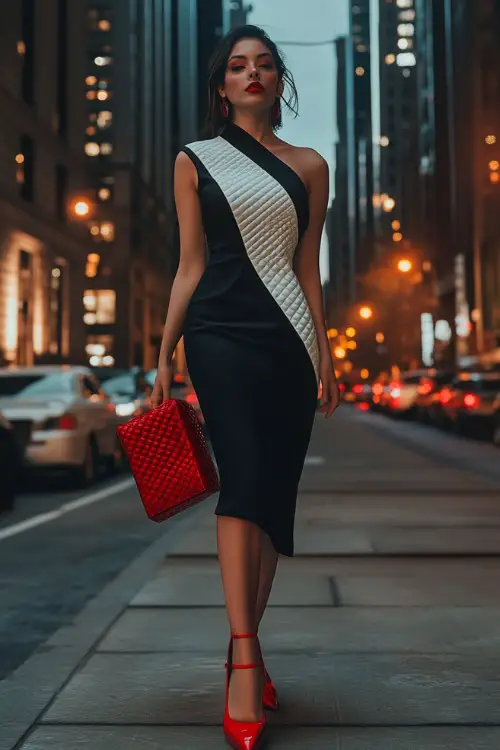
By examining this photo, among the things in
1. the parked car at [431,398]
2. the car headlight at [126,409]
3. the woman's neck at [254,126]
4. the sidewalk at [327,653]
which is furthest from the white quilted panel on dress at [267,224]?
the parked car at [431,398]

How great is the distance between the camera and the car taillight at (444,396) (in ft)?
97.6

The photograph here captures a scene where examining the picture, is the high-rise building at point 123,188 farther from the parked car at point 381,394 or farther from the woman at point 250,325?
the woman at point 250,325

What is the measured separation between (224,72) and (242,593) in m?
1.72

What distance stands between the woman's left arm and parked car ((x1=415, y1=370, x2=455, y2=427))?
27.7m

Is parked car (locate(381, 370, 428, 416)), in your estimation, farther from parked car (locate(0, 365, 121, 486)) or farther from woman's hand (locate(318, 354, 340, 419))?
woman's hand (locate(318, 354, 340, 419))

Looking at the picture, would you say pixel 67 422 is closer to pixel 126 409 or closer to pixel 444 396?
pixel 126 409

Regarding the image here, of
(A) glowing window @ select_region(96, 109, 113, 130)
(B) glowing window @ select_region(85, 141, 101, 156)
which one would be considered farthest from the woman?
(A) glowing window @ select_region(96, 109, 113, 130)

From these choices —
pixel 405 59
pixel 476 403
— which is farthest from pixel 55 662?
pixel 405 59

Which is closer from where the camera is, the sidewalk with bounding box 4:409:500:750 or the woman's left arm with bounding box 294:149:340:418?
the sidewalk with bounding box 4:409:500:750

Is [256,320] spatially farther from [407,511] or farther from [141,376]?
[141,376]

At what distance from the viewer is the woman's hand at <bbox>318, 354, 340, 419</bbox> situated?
3680mm

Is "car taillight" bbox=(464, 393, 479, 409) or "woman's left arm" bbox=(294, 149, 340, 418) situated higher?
"woman's left arm" bbox=(294, 149, 340, 418)

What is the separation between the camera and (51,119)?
1934 inches

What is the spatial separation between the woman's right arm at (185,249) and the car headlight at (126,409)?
1347 cm
